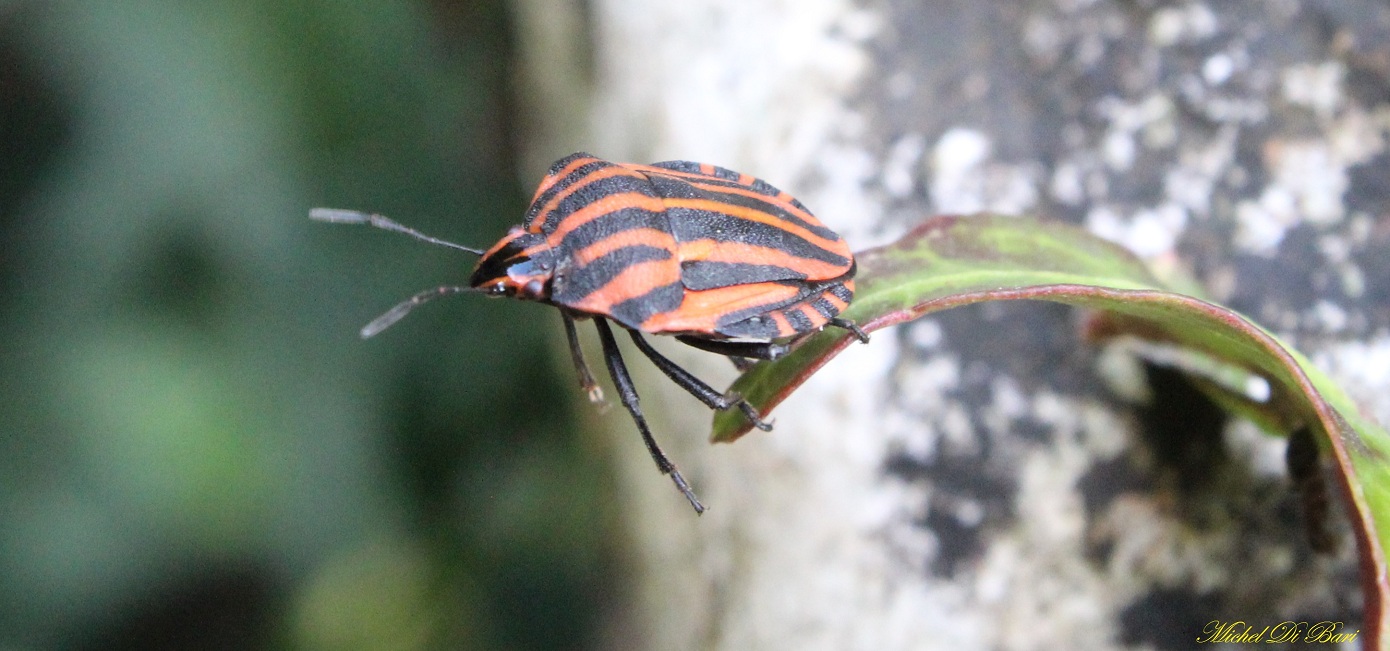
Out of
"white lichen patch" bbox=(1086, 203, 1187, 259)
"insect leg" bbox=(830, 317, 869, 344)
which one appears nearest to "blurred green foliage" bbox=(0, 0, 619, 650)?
"insect leg" bbox=(830, 317, 869, 344)

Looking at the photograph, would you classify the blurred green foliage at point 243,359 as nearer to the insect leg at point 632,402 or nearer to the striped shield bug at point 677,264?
the striped shield bug at point 677,264

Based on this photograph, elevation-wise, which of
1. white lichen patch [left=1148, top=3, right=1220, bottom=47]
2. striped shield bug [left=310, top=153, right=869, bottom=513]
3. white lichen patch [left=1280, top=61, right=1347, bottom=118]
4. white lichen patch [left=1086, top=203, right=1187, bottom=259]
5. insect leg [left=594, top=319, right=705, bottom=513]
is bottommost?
insect leg [left=594, top=319, right=705, bottom=513]

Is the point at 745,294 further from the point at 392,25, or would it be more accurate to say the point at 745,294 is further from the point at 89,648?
the point at 89,648

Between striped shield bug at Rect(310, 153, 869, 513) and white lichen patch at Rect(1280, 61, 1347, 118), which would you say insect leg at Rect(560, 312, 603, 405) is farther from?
white lichen patch at Rect(1280, 61, 1347, 118)

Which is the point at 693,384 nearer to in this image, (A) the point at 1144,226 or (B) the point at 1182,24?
(A) the point at 1144,226

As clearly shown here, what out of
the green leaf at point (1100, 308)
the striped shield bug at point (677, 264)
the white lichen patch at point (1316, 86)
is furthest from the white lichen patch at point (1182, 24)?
the striped shield bug at point (677, 264)

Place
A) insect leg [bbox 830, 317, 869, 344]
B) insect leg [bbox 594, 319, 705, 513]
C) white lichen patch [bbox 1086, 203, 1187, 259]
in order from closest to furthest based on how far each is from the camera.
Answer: insect leg [bbox 830, 317, 869, 344] → insect leg [bbox 594, 319, 705, 513] → white lichen patch [bbox 1086, 203, 1187, 259]

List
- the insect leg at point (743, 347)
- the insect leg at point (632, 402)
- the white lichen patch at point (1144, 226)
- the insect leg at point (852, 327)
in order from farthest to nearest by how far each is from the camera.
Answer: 1. the white lichen patch at point (1144, 226)
2. the insect leg at point (632, 402)
3. the insect leg at point (743, 347)
4. the insect leg at point (852, 327)

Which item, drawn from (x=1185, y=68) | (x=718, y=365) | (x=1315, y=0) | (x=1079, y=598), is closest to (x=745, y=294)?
(x=718, y=365)
